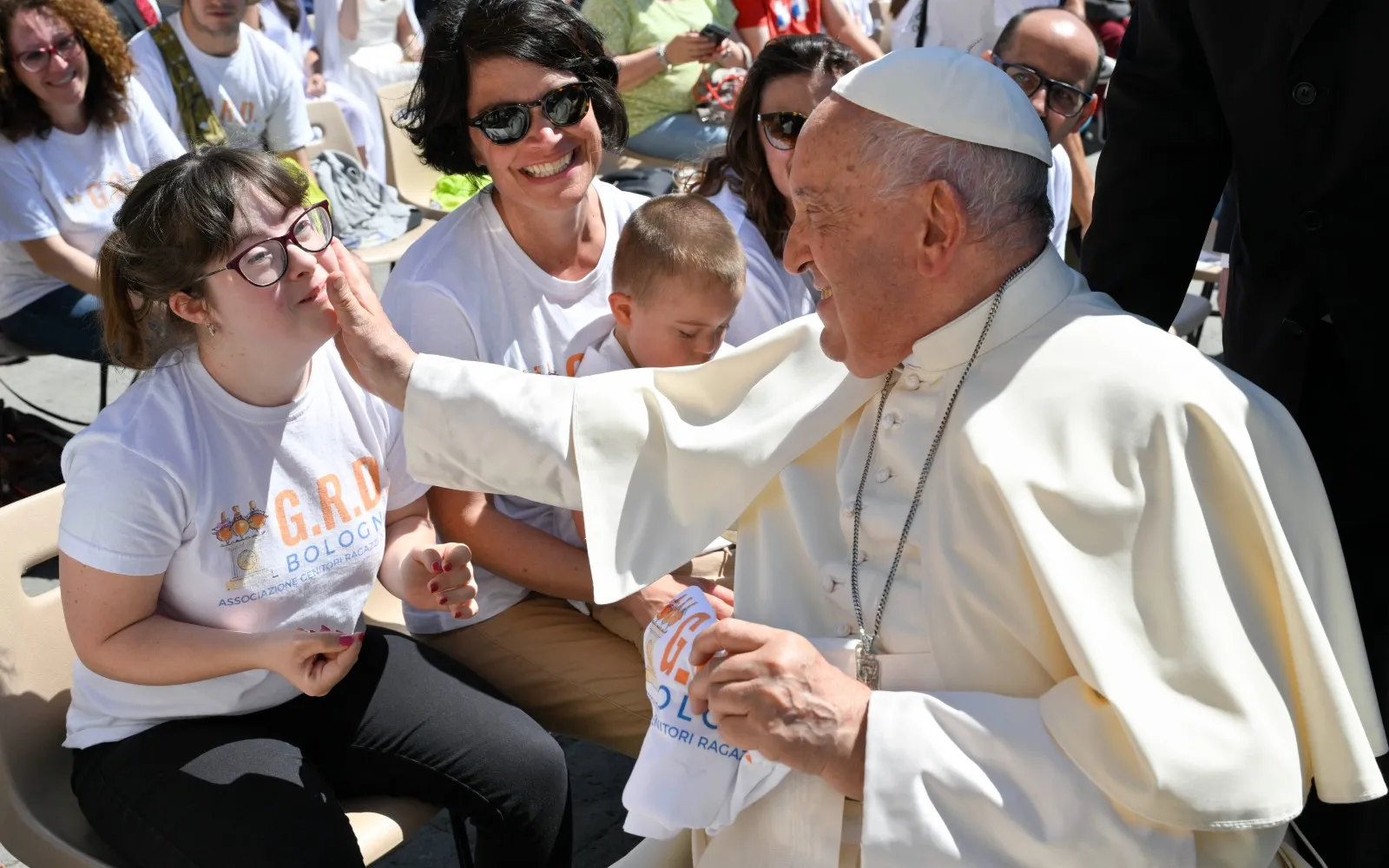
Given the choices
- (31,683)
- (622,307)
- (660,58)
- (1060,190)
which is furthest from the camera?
(660,58)

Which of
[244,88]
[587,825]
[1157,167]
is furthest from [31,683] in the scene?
[244,88]

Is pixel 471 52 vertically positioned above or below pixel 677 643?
above

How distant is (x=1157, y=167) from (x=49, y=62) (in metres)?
3.63

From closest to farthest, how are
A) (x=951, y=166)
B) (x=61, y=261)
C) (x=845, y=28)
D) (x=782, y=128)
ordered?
(x=951, y=166) → (x=782, y=128) → (x=61, y=261) → (x=845, y=28)

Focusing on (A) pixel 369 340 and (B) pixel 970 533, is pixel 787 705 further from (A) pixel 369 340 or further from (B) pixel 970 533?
(A) pixel 369 340

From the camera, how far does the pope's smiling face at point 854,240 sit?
1806mm

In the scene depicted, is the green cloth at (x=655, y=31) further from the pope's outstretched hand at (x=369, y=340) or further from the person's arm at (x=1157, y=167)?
the pope's outstretched hand at (x=369, y=340)

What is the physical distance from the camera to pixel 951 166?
1787 millimetres

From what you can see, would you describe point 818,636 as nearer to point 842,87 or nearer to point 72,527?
point 842,87

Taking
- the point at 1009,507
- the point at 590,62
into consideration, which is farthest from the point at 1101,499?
the point at 590,62

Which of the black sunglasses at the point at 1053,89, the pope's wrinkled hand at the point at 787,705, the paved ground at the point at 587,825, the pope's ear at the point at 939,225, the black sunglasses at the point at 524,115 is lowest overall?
the paved ground at the point at 587,825

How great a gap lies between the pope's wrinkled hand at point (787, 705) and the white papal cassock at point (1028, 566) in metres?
0.05

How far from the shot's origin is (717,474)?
6.82 feet

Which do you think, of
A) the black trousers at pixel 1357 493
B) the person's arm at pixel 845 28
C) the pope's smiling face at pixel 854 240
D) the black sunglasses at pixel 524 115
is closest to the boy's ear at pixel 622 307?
the black sunglasses at pixel 524 115
